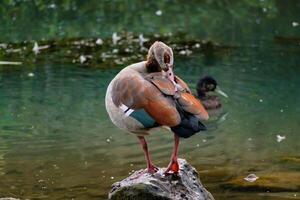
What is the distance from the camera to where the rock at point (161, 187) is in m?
6.39

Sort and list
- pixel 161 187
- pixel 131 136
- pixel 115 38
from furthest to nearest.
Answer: pixel 115 38
pixel 131 136
pixel 161 187

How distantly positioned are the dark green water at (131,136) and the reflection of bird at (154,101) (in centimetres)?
173

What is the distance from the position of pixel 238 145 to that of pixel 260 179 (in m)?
2.04

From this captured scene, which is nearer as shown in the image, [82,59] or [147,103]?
[147,103]

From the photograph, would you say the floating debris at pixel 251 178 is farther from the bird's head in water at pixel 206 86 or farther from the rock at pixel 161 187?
the bird's head in water at pixel 206 86

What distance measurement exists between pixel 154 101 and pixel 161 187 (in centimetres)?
88

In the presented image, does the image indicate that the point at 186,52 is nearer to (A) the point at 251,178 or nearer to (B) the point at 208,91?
(B) the point at 208,91

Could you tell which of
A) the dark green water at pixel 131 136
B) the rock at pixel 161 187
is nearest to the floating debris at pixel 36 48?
the dark green water at pixel 131 136

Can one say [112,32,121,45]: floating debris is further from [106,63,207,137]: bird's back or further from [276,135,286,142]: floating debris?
Result: [106,63,207,137]: bird's back

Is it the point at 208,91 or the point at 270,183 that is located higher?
the point at 270,183

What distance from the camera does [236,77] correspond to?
48.6ft

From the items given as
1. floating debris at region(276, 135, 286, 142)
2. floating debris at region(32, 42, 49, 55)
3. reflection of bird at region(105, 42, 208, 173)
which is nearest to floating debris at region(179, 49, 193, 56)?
floating debris at region(32, 42, 49, 55)

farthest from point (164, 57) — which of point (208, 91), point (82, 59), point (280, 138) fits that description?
point (82, 59)

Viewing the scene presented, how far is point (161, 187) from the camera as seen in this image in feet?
21.2
